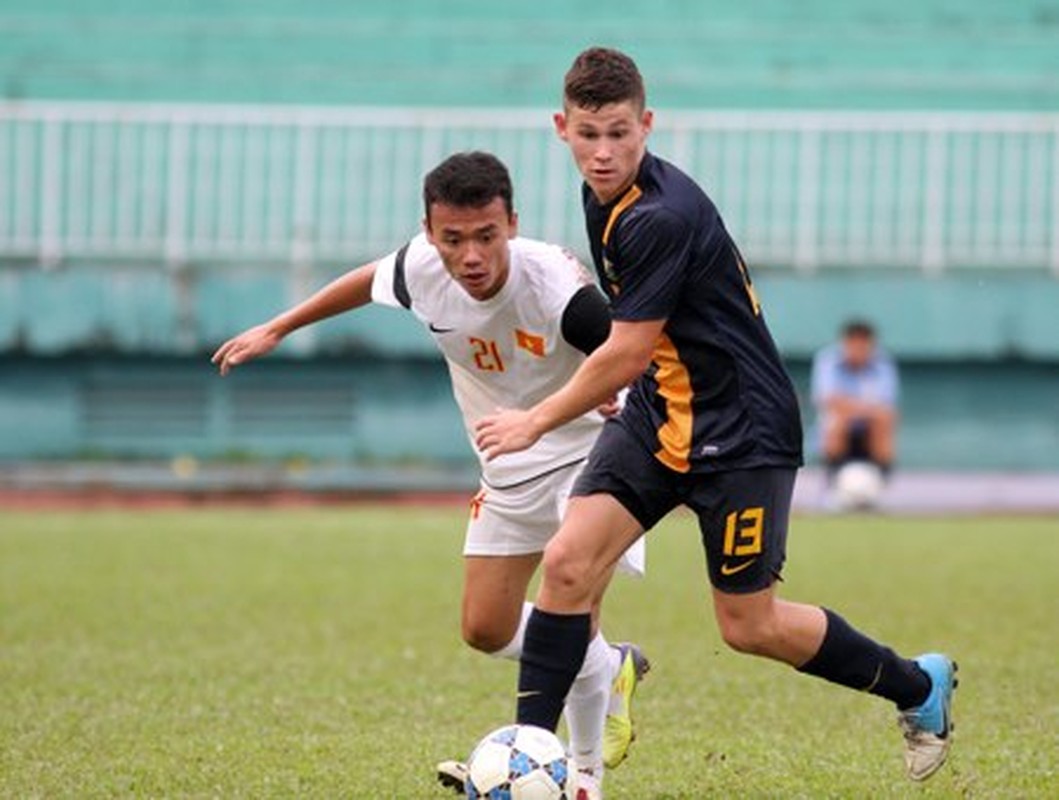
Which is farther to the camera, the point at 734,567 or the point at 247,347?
the point at 247,347

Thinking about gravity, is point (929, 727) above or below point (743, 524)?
below

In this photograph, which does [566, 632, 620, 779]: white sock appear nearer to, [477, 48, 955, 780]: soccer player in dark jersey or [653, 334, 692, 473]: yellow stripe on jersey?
[477, 48, 955, 780]: soccer player in dark jersey

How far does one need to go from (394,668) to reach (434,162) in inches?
413

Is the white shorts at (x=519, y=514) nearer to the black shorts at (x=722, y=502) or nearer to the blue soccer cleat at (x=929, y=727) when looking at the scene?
the black shorts at (x=722, y=502)

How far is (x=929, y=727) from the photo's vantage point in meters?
6.70

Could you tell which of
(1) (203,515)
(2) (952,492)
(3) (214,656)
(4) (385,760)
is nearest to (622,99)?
(4) (385,760)

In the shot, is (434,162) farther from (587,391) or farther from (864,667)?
(587,391)

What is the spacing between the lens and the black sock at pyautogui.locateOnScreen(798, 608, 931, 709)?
21.7 feet

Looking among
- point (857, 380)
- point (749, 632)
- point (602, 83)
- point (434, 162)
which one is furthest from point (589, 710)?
point (434, 162)

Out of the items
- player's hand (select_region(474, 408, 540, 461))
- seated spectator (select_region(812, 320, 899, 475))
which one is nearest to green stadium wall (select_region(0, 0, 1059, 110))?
seated spectator (select_region(812, 320, 899, 475))

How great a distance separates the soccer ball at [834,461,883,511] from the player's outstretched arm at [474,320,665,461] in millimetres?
12382

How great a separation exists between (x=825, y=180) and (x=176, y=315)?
544cm

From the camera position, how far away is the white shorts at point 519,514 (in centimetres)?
720

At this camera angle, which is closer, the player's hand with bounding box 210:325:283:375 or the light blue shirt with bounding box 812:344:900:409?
the player's hand with bounding box 210:325:283:375
